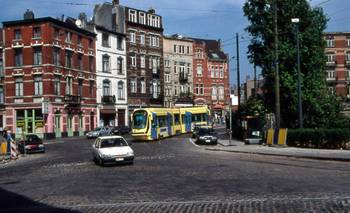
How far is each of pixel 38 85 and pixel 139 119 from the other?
2010cm

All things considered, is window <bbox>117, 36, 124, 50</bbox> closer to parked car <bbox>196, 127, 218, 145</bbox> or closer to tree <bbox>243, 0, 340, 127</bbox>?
parked car <bbox>196, 127, 218, 145</bbox>

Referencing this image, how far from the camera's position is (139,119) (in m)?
49.7

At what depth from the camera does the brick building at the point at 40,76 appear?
210 feet

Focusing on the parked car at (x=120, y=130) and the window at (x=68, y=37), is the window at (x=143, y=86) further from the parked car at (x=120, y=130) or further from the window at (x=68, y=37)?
the window at (x=68, y=37)

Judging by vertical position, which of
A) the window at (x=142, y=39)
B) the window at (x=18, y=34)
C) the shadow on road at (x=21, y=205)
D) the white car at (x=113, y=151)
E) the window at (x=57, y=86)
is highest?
the window at (x=142, y=39)

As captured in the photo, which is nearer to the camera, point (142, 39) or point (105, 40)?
point (105, 40)

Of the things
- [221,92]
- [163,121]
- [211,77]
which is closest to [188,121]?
[163,121]

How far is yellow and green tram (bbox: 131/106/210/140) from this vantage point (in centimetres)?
4969

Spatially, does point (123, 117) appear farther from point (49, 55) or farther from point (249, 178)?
point (249, 178)

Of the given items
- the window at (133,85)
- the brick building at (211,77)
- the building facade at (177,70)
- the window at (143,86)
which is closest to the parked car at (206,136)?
the window at (133,85)

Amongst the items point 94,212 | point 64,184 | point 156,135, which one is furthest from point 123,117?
point 94,212

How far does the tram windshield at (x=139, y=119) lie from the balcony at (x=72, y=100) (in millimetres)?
19557

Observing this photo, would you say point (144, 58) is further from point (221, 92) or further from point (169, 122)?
point (169, 122)

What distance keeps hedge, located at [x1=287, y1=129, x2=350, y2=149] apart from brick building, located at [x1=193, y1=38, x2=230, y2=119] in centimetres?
6233
